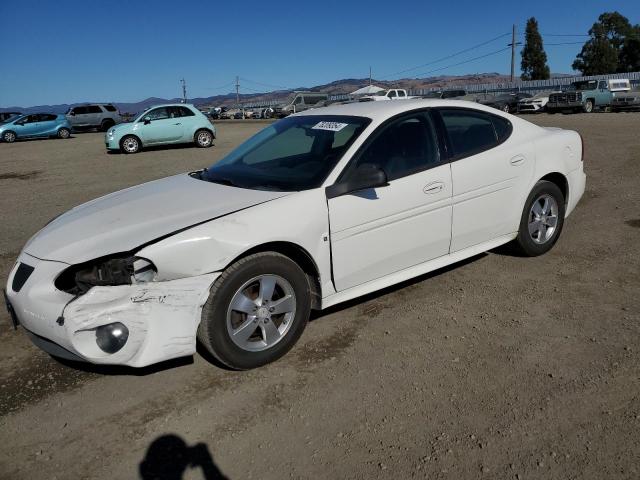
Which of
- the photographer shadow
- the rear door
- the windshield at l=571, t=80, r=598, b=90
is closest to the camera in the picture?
the photographer shadow

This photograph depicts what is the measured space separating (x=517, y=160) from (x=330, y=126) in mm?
1678

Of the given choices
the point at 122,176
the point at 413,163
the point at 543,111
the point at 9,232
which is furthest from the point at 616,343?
the point at 543,111

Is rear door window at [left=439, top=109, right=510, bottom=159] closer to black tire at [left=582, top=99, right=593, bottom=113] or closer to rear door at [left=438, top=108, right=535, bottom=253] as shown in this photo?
Answer: rear door at [left=438, top=108, right=535, bottom=253]

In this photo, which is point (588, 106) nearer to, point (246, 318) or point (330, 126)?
point (330, 126)

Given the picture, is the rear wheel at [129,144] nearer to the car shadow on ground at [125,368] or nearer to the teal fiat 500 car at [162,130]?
the teal fiat 500 car at [162,130]

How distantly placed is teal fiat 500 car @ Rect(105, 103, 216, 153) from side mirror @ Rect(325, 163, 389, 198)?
15.2 meters

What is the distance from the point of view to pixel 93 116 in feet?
103

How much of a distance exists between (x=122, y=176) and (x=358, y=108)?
8977 mm

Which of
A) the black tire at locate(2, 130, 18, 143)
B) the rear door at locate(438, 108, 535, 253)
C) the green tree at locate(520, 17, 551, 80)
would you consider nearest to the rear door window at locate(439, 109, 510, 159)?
the rear door at locate(438, 108, 535, 253)

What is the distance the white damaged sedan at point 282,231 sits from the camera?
9.85ft

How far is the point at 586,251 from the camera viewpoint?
5.24m

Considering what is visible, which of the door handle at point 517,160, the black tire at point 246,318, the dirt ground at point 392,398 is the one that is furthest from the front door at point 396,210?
the door handle at point 517,160

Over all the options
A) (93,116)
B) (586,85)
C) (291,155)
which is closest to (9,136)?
(93,116)

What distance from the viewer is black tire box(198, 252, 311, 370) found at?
314 cm
